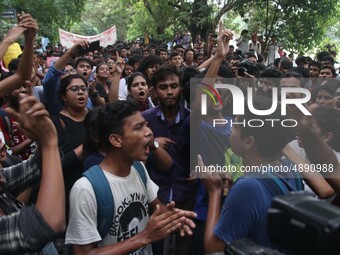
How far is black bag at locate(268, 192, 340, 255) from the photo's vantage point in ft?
2.99

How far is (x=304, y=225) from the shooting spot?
38.0 inches

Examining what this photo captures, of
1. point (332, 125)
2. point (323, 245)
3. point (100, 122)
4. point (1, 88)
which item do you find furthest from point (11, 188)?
point (332, 125)

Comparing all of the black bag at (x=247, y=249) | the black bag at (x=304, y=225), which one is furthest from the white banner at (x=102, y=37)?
the black bag at (x=304, y=225)

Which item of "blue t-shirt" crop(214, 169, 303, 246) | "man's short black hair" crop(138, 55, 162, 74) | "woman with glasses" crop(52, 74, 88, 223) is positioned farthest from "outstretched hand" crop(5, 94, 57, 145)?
"man's short black hair" crop(138, 55, 162, 74)

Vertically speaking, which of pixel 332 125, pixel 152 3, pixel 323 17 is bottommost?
pixel 332 125

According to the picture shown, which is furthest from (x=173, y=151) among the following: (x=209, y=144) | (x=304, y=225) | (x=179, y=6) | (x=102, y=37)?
(x=179, y=6)

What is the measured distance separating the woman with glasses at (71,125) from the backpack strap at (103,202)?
30.2 inches

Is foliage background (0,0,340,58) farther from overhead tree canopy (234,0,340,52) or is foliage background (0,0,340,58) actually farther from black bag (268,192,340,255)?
black bag (268,192,340,255)

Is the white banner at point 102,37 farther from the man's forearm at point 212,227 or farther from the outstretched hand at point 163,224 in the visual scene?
the outstretched hand at point 163,224

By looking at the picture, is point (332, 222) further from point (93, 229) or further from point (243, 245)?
point (93, 229)

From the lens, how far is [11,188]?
1.92 meters

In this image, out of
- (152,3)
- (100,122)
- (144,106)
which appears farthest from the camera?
(152,3)

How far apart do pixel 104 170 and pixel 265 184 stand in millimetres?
801

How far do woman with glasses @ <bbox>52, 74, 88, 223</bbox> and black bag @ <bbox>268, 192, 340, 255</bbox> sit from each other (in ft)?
6.11
